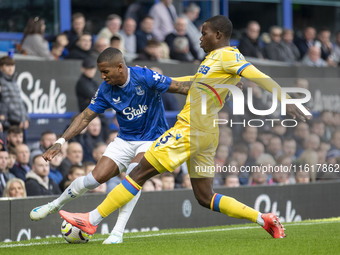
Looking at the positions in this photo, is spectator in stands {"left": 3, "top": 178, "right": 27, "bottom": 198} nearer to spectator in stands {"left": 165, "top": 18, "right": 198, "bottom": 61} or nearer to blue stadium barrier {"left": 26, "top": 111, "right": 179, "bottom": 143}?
blue stadium barrier {"left": 26, "top": 111, "right": 179, "bottom": 143}

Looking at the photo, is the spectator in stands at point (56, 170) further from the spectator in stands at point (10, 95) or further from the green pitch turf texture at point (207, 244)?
the green pitch turf texture at point (207, 244)

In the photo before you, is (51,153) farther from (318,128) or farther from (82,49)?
(318,128)

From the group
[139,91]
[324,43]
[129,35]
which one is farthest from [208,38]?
[324,43]

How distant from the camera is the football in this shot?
699 cm

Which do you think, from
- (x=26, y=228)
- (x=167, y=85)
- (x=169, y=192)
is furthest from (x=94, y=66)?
(x=167, y=85)

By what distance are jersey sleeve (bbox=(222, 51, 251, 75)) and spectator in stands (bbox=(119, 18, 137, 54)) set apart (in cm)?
654

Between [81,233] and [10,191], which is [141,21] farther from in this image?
[81,233]

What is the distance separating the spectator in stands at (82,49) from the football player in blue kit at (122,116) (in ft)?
15.3

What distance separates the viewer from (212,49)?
680 centimetres

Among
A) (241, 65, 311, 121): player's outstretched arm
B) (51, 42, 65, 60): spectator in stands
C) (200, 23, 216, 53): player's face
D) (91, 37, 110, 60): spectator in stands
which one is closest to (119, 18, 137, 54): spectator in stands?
(91, 37, 110, 60): spectator in stands

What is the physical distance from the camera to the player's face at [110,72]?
6.91 meters

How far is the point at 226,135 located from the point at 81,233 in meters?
5.20

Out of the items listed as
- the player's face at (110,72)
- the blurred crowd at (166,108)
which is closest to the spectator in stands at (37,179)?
the blurred crowd at (166,108)

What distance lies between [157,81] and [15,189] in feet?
9.96
